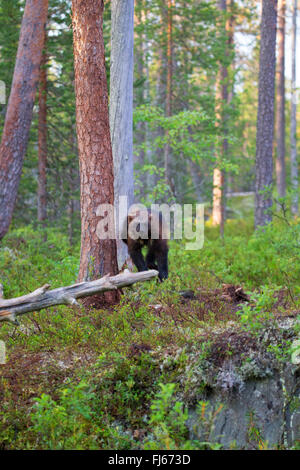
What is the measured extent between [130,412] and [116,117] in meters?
6.32

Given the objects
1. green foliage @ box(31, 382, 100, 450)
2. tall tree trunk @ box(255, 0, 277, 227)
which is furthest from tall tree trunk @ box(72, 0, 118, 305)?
tall tree trunk @ box(255, 0, 277, 227)

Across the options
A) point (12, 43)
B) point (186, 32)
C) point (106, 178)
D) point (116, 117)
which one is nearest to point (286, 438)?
point (106, 178)

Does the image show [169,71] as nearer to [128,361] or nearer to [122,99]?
[122,99]

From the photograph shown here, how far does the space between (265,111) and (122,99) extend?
6646 mm

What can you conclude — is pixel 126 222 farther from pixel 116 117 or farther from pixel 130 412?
pixel 130 412

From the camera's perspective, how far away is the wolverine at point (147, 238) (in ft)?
28.3

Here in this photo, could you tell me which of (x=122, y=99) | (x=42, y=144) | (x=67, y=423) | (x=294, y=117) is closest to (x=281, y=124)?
(x=294, y=117)

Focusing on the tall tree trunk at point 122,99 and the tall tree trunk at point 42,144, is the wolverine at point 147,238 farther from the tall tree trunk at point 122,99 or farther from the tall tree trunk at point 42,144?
the tall tree trunk at point 42,144

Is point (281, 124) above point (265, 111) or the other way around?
above

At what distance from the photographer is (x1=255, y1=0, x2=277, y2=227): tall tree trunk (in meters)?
13.8

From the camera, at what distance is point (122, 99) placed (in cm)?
924

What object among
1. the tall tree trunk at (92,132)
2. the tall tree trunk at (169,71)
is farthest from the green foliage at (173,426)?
the tall tree trunk at (169,71)

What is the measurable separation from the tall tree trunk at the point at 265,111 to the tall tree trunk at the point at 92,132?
8.00m

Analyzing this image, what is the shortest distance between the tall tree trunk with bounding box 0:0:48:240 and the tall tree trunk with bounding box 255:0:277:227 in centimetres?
676
